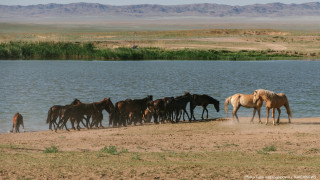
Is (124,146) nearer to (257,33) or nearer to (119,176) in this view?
(119,176)

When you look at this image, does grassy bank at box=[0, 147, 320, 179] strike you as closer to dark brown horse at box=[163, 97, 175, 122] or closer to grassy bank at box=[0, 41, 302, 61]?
dark brown horse at box=[163, 97, 175, 122]

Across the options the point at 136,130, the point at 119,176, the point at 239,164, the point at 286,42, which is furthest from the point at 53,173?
the point at 286,42

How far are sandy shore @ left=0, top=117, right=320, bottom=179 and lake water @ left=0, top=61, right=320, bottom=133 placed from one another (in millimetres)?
3891

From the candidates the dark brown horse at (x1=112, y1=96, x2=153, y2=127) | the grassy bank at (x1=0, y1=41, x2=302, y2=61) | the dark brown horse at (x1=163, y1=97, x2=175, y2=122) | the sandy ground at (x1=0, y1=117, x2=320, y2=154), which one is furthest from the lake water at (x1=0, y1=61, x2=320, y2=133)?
the grassy bank at (x1=0, y1=41, x2=302, y2=61)

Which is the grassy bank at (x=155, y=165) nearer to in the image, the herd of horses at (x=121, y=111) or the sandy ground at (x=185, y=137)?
the sandy ground at (x=185, y=137)

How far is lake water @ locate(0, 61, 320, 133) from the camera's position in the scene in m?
25.5

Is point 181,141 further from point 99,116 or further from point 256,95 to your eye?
point 99,116

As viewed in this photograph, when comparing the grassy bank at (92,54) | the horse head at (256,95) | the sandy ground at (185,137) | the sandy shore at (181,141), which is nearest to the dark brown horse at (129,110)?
the sandy ground at (185,137)

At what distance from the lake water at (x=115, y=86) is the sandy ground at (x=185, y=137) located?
358cm

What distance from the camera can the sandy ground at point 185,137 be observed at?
14188 millimetres

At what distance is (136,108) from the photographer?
20.0 metres

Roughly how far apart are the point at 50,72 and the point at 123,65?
12315 millimetres

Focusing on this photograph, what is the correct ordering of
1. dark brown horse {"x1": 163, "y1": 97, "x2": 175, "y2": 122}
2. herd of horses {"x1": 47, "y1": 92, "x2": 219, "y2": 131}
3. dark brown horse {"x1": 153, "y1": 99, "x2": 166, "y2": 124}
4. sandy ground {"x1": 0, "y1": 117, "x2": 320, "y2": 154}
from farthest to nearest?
1. dark brown horse {"x1": 163, "y1": 97, "x2": 175, "y2": 122}
2. dark brown horse {"x1": 153, "y1": 99, "x2": 166, "y2": 124}
3. herd of horses {"x1": 47, "y1": 92, "x2": 219, "y2": 131}
4. sandy ground {"x1": 0, "y1": 117, "x2": 320, "y2": 154}

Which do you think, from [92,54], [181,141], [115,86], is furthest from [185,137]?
[92,54]
